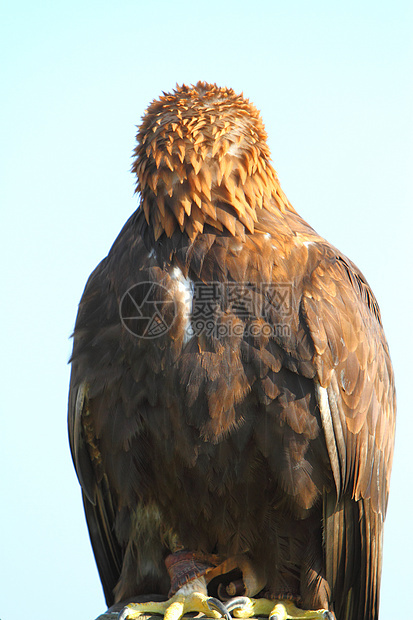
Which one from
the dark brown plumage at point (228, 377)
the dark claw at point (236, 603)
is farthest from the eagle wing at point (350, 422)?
the dark claw at point (236, 603)

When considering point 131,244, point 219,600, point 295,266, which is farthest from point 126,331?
point 219,600

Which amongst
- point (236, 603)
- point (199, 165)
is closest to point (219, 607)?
point (236, 603)

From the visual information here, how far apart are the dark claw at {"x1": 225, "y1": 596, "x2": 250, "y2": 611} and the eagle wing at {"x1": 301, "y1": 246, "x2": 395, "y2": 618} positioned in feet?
1.48

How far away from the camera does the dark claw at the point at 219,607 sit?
350cm

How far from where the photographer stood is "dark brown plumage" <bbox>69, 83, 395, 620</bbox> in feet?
11.2

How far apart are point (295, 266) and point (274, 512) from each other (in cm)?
125

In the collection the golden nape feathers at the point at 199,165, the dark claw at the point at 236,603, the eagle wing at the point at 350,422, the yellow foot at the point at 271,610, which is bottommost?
the yellow foot at the point at 271,610

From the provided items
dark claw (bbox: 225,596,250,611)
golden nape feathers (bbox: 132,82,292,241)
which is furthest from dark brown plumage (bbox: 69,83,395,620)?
dark claw (bbox: 225,596,250,611)

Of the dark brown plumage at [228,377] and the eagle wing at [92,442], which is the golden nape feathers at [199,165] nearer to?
the dark brown plumage at [228,377]

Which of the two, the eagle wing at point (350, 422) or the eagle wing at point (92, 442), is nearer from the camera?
the eagle wing at point (350, 422)

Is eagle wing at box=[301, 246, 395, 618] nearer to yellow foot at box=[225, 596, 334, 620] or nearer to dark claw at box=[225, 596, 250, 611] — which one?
yellow foot at box=[225, 596, 334, 620]

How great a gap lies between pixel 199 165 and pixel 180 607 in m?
2.21

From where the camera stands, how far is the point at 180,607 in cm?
358

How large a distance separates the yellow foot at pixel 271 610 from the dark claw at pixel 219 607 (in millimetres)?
40
